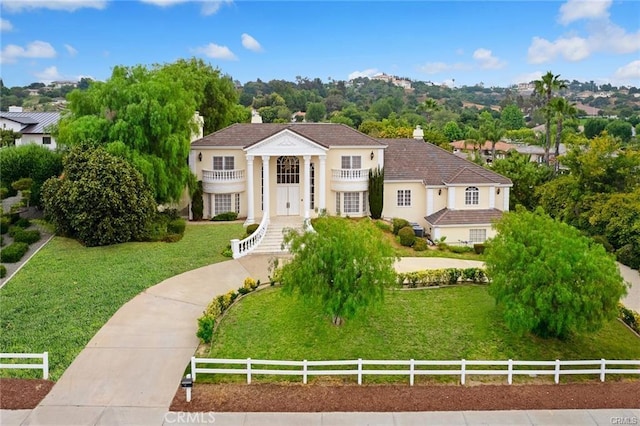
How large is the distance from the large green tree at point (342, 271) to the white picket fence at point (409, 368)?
2.01m

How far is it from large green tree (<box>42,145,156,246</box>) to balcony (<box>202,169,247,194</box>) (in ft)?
20.8

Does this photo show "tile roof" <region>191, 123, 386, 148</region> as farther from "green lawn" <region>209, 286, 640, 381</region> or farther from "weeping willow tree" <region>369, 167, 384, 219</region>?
"green lawn" <region>209, 286, 640, 381</region>

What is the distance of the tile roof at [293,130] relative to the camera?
36.0 metres

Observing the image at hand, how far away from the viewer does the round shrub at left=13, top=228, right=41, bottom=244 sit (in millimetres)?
28578

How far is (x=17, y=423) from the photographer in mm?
13562

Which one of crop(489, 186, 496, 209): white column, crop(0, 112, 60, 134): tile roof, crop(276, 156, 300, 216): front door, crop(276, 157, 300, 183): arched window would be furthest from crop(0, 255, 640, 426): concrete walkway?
crop(0, 112, 60, 134): tile roof

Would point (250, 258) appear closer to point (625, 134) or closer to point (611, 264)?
point (611, 264)

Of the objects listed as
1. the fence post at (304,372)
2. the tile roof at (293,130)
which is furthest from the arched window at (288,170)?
the fence post at (304,372)

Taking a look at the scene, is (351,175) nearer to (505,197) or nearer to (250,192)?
(250,192)

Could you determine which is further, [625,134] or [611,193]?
[625,134]

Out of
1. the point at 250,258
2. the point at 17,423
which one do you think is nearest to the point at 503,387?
the point at 17,423

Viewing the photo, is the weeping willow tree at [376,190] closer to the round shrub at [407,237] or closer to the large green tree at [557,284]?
the round shrub at [407,237]

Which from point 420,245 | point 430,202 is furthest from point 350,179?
point 420,245

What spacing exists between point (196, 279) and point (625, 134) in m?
118
